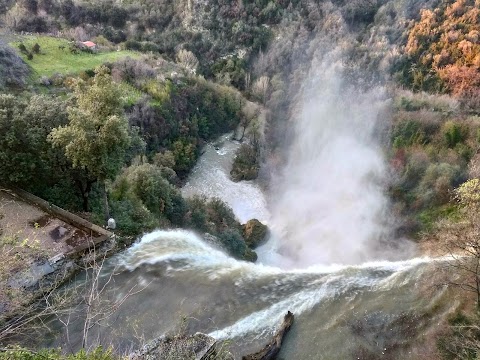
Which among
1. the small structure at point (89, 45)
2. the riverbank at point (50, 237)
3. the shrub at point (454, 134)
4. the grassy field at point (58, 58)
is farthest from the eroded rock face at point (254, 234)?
the small structure at point (89, 45)

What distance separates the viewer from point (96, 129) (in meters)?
15.9

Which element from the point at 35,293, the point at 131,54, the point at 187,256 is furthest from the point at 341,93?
the point at 35,293

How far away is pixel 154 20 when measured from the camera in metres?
51.6

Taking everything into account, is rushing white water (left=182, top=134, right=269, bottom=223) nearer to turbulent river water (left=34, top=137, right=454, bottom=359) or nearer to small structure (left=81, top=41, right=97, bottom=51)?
turbulent river water (left=34, top=137, right=454, bottom=359)

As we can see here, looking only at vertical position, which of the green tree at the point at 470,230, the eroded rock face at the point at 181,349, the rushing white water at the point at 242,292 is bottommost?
the rushing white water at the point at 242,292

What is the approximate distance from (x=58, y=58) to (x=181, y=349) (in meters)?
32.5

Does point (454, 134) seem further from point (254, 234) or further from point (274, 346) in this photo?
point (274, 346)

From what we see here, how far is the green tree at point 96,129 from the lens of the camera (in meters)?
15.3

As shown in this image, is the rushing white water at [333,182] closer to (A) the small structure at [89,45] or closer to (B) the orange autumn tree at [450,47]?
(B) the orange autumn tree at [450,47]

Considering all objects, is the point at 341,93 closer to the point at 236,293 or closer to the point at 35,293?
the point at 236,293

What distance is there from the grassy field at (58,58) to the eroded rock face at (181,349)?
27.0 metres

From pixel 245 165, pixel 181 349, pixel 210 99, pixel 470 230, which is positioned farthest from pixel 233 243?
pixel 210 99

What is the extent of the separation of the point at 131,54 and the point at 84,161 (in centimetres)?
2859

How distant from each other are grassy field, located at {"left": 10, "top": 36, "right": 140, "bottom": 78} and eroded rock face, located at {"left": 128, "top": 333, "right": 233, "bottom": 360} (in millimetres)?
26986
